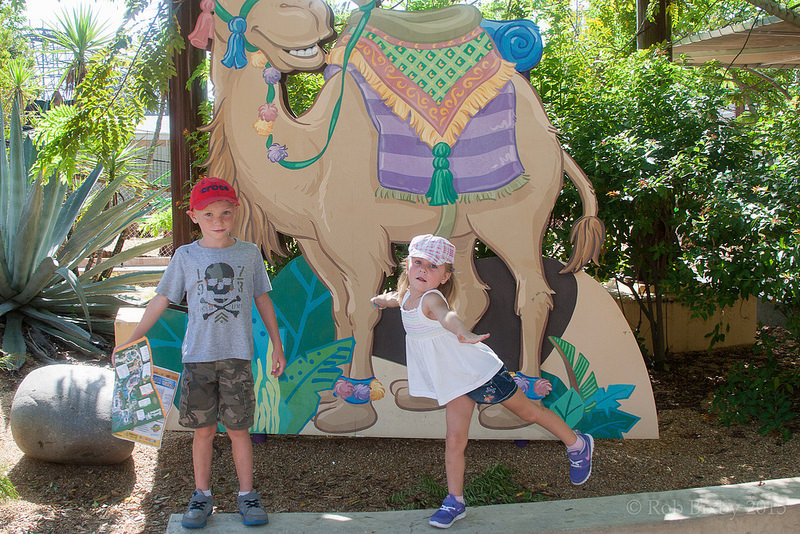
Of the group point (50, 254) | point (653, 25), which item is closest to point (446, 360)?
point (50, 254)

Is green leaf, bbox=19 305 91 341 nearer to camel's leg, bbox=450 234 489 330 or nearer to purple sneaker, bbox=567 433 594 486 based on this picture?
camel's leg, bbox=450 234 489 330

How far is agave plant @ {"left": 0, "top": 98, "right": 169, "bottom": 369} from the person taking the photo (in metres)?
5.80

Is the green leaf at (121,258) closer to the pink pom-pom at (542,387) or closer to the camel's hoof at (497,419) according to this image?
the camel's hoof at (497,419)

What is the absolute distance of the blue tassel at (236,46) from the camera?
4.15 m

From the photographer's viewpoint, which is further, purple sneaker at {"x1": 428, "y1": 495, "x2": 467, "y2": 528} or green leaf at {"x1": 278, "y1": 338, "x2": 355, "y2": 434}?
green leaf at {"x1": 278, "y1": 338, "x2": 355, "y2": 434}

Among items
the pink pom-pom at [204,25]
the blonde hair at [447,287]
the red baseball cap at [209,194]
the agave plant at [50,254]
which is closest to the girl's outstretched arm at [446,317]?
the blonde hair at [447,287]

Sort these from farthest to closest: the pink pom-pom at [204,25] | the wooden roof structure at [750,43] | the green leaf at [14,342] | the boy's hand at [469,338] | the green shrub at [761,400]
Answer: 1. the wooden roof structure at [750,43]
2. the green leaf at [14,342]
3. the green shrub at [761,400]
4. the pink pom-pom at [204,25]
5. the boy's hand at [469,338]

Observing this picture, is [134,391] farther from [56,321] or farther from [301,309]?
[56,321]

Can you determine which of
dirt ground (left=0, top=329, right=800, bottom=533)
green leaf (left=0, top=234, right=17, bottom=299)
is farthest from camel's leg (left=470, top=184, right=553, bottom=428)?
green leaf (left=0, top=234, right=17, bottom=299)

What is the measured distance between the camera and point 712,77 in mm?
5879

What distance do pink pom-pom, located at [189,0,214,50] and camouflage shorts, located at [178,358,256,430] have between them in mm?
2074

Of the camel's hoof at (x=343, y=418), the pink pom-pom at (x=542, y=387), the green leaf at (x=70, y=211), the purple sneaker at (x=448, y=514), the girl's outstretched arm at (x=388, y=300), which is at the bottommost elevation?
the purple sneaker at (x=448, y=514)

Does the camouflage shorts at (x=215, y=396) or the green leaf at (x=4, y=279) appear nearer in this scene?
the camouflage shorts at (x=215, y=396)

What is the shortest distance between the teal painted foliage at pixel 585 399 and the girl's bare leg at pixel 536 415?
78cm
